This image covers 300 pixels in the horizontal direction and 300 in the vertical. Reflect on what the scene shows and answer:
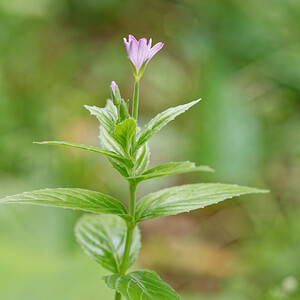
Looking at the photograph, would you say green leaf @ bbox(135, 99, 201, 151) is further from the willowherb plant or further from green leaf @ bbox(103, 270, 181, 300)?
green leaf @ bbox(103, 270, 181, 300)

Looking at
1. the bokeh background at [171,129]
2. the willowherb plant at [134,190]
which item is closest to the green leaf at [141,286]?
the willowherb plant at [134,190]

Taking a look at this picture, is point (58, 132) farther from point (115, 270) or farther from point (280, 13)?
point (115, 270)

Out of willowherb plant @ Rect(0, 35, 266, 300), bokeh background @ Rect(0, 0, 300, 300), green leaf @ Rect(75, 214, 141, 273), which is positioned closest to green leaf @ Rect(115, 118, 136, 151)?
willowherb plant @ Rect(0, 35, 266, 300)

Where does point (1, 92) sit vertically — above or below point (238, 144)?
above

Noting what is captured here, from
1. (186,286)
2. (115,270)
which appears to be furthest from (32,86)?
(115,270)

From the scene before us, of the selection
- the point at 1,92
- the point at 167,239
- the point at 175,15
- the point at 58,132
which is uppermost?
the point at 175,15

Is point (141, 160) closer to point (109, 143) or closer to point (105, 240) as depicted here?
point (109, 143)
